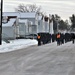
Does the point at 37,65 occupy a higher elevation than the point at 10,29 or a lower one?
higher

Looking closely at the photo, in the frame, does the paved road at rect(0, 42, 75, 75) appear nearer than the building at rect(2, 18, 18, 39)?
Yes

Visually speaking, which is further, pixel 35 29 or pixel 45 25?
pixel 45 25

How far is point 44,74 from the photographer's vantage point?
1330 cm

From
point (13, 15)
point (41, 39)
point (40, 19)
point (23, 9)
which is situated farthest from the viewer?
point (23, 9)

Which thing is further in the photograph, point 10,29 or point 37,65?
point 10,29

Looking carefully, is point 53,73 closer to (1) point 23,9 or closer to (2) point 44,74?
(2) point 44,74

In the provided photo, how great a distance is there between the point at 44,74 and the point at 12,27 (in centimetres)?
6091

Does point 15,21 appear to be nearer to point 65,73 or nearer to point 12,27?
point 12,27

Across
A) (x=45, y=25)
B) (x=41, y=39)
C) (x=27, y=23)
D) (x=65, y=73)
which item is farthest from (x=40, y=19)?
(x=65, y=73)

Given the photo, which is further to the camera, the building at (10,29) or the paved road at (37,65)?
the building at (10,29)

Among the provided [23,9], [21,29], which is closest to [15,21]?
[21,29]

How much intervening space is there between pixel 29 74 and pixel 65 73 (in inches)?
62.2

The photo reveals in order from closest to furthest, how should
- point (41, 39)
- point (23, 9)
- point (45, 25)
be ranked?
point (41, 39), point (45, 25), point (23, 9)

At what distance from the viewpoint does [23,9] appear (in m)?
149
